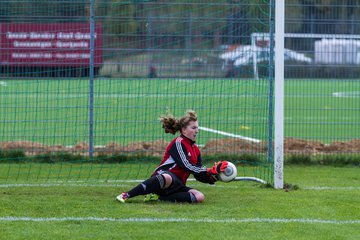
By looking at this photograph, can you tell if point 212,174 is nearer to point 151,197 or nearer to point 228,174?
point 228,174

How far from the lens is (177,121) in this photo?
9102 millimetres

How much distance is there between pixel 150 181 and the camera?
870 centimetres

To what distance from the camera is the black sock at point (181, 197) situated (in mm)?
8711

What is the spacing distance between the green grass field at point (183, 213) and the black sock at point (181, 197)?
0.18 meters

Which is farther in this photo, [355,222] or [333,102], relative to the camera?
[333,102]

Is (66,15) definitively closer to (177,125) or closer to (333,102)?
(177,125)

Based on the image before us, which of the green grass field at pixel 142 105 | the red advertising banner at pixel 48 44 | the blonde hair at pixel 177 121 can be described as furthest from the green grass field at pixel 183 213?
the red advertising banner at pixel 48 44

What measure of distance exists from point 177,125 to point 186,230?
218cm

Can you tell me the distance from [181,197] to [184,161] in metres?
0.43

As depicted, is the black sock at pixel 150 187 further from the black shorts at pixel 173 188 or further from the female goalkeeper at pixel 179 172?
the black shorts at pixel 173 188

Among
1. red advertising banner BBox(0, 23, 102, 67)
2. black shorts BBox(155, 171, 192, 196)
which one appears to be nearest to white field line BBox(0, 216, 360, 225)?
black shorts BBox(155, 171, 192, 196)

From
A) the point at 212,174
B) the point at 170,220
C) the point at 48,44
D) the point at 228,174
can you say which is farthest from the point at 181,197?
the point at 48,44

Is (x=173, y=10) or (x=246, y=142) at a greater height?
(x=173, y=10)

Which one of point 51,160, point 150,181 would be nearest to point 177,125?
point 150,181
